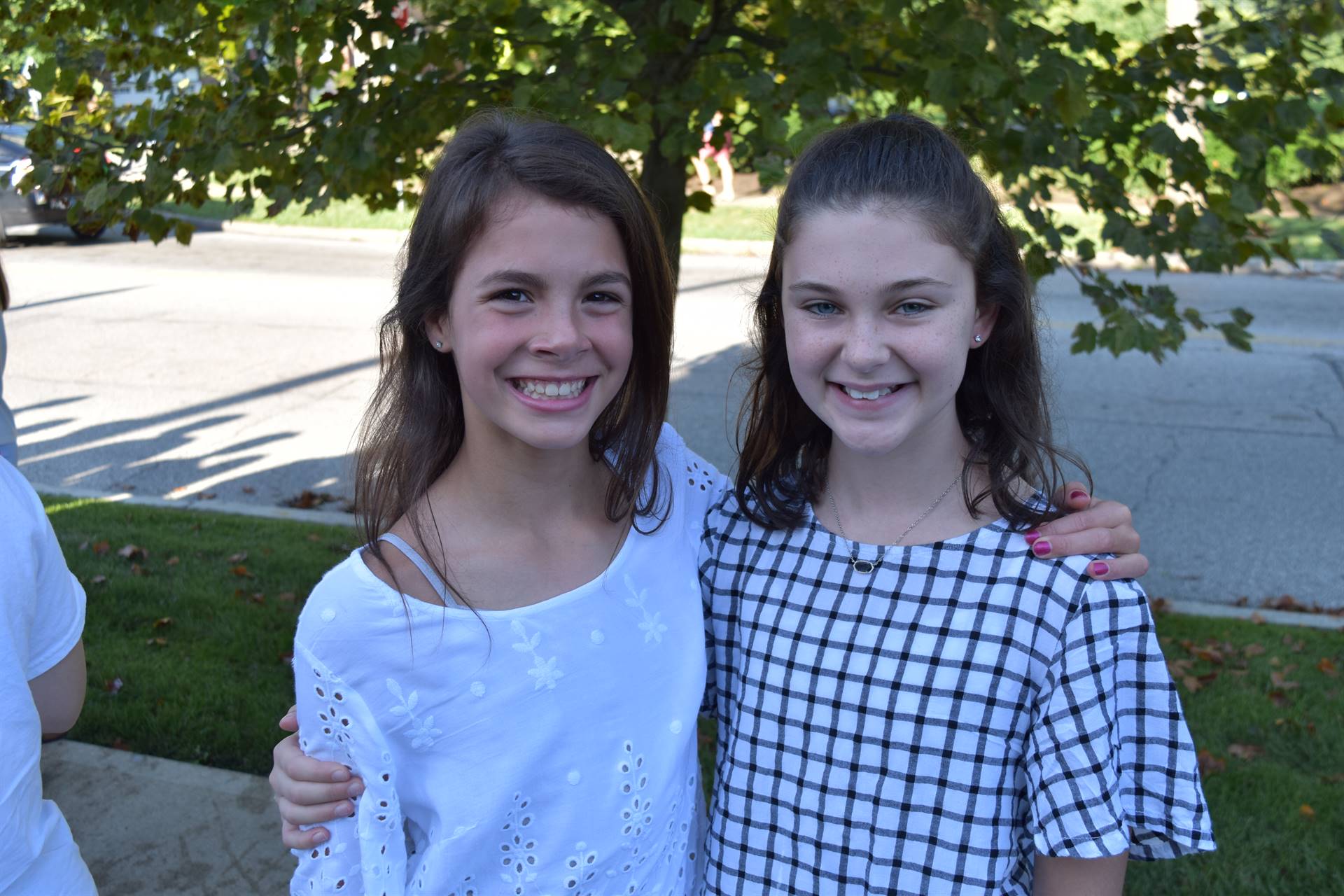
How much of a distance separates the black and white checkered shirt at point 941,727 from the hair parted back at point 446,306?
0.33m

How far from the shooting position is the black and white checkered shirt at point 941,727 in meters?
1.61

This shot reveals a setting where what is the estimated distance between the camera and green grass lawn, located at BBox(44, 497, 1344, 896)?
346 centimetres

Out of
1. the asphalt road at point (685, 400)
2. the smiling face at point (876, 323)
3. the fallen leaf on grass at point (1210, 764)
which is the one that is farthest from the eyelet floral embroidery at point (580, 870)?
the fallen leaf on grass at point (1210, 764)

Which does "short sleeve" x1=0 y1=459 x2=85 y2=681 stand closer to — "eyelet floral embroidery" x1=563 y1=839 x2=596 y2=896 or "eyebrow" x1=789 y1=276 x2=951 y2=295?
"eyelet floral embroidery" x1=563 y1=839 x2=596 y2=896

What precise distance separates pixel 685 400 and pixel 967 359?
6.73 meters

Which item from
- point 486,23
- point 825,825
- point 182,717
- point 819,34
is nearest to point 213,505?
point 182,717

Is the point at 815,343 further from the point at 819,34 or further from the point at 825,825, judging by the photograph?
the point at 819,34

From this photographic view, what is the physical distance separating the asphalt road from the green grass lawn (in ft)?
2.51

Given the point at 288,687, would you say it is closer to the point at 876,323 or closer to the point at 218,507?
the point at 218,507

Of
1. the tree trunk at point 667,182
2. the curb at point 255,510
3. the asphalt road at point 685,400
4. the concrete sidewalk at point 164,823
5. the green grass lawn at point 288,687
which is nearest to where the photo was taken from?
the concrete sidewalk at point 164,823

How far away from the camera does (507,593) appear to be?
175 cm

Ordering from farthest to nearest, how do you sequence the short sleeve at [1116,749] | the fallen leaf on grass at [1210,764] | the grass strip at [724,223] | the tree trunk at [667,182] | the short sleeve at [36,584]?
the grass strip at [724,223], the tree trunk at [667,182], the fallen leaf on grass at [1210,764], the short sleeve at [36,584], the short sleeve at [1116,749]

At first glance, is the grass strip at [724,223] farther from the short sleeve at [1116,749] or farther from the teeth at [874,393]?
the short sleeve at [1116,749]

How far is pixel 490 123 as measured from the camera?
6.17ft
